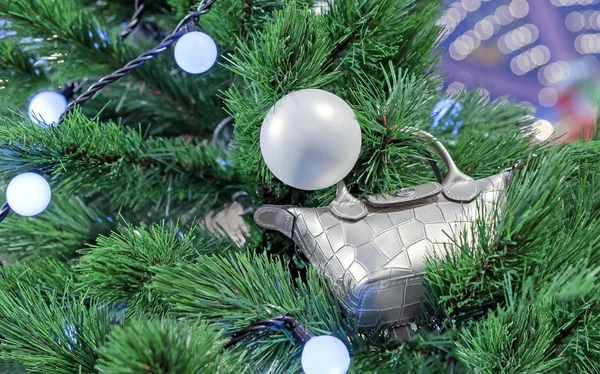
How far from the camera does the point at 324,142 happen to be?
0.31 m

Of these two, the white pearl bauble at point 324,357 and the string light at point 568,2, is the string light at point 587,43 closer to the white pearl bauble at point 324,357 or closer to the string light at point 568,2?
the string light at point 568,2

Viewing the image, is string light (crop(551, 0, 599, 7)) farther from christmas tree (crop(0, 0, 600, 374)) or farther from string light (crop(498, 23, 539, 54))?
christmas tree (crop(0, 0, 600, 374))

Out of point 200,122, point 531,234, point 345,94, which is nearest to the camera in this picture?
point 531,234

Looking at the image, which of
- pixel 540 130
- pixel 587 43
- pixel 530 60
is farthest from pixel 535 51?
pixel 540 130

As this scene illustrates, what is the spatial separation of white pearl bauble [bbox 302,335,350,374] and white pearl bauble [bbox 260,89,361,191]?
10 centimetres

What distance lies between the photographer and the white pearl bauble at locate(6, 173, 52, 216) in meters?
0.37

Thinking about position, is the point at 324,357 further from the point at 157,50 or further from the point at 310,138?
the point at 157,50

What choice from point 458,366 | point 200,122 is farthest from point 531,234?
point 200,122

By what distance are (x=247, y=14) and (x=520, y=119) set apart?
264 mm

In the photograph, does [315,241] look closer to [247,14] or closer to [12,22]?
[247,14]

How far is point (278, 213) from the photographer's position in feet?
1.08

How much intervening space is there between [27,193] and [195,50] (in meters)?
0.16

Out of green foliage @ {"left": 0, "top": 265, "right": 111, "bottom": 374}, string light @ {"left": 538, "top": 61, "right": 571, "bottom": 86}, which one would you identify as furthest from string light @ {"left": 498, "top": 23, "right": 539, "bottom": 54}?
green foliage @ {"left": 0, "top": 265, "right": 111, "bottom": 374}

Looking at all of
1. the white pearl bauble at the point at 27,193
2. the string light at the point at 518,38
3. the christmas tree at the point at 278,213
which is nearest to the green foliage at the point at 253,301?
the christmas tree at the point at 278,213
